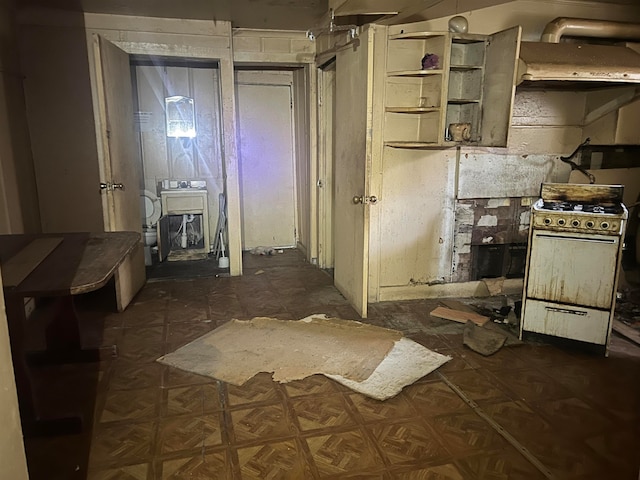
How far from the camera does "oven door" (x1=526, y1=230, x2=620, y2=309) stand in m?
3.12

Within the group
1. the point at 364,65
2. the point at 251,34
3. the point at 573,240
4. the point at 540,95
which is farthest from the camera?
the point at 251,34

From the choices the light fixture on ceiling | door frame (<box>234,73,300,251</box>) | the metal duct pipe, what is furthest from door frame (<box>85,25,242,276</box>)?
the metal duct pipe

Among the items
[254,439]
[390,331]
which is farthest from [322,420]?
[390,331]

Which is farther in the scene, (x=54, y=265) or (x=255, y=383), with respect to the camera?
(x=255, y=383)

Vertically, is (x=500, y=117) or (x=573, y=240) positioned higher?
(x=500, y=117)

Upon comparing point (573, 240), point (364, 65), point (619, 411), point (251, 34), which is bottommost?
point (619, 411)

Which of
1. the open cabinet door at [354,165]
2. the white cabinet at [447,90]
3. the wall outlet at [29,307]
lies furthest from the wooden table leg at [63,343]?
the white cabinet at [447,90]

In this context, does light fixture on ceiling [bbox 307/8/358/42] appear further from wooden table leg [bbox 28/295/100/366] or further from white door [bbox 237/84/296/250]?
wooden table leg [bbox 28/295/100/366]

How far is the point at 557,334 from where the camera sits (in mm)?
3334

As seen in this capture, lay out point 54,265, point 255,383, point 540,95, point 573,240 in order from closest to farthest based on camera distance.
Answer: point 54,265 < point 255,383 < point 573,240 < point 540,95

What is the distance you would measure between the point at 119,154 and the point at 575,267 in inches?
145

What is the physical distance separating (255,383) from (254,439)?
1.75 feet

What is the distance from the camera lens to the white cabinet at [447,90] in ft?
11.8

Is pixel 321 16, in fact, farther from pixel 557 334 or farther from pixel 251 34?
pixel 557 334
